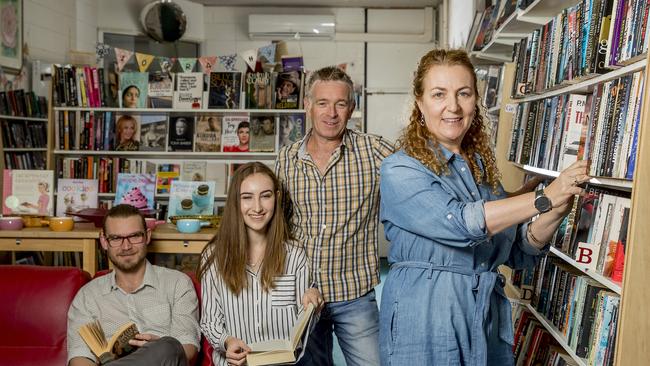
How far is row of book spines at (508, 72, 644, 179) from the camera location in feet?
5.60

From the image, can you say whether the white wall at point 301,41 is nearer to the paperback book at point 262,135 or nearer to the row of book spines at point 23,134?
the row of book spines at point 23,134

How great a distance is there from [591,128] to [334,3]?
655 centimetres

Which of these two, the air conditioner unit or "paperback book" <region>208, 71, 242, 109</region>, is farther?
the air conditioner unit

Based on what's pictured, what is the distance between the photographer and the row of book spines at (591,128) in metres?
1.71

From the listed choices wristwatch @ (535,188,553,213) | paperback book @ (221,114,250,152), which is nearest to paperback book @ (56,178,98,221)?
paperback book @ (221,114,250,152)

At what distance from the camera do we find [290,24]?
8.18m

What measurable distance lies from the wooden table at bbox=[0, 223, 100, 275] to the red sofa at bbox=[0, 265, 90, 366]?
86 cm

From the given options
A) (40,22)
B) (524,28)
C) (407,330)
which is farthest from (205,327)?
(40,22)

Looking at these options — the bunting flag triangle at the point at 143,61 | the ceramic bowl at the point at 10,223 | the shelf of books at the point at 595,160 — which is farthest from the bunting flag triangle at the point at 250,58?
the shelf of books at the point at 595,160

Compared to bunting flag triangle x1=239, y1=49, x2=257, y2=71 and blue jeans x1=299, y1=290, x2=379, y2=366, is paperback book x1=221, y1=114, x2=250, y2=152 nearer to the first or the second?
bunting flag triangle x1=239, y1=49, x2=257, y2=71

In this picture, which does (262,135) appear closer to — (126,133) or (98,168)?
(126,133)

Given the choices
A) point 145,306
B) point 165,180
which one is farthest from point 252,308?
point 165,180

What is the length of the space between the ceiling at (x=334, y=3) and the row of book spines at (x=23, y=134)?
273 centimetres

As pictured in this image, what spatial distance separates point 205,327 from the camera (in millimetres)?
2359
